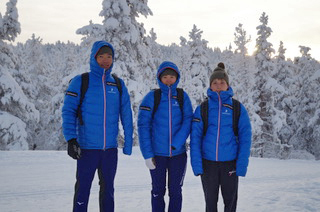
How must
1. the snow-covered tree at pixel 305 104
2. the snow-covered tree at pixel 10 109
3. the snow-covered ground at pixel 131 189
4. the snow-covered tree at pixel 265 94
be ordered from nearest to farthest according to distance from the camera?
the snow-covered ground at pixel 131 189
the snow-covered tree at pixel 10 109
the snow-covered tree at pixel 265 94
the snow-covered tree at pixel 305 104

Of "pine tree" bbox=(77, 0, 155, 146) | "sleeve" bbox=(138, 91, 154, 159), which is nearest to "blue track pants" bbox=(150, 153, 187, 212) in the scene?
"sleeve" bbox=(138, 91, 154, 159)

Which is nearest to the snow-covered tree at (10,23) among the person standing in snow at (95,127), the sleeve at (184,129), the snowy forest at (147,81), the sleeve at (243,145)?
the snowy forest at (147,81)

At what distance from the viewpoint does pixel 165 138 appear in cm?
451

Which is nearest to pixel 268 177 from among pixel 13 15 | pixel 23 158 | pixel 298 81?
pixel 23 158

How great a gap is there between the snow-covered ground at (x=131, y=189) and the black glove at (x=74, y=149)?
2143 millimetres

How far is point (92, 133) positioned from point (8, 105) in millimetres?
18345

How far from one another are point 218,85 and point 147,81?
72.6ft

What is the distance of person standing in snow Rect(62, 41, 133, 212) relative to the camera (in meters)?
4.19

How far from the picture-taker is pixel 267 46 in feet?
87.2

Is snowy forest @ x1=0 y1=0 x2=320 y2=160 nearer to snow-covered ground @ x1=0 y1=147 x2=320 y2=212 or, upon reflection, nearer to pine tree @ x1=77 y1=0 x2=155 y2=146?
pine tree @ x1=77 y1=0 x2=155 y2=146

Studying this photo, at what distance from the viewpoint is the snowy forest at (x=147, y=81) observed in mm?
18922

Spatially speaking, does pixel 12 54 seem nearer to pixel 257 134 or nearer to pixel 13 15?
pixel 13 15

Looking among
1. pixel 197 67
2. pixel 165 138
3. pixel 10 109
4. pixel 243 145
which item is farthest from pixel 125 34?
pixel 243 145

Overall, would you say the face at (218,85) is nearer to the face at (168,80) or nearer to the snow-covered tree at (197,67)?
the face at (168,80)
